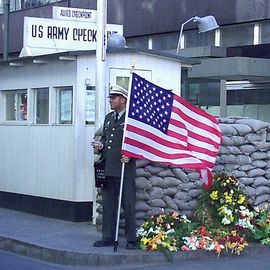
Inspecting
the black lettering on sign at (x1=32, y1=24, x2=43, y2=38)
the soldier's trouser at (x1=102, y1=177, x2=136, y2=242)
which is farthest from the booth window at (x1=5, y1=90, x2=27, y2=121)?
the soldier's trouser at (x1=102, y1=177, x2=136, y2=242)

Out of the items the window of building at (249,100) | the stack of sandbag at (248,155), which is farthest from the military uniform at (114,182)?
the window of building at (249,100)

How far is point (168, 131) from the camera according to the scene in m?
10.5

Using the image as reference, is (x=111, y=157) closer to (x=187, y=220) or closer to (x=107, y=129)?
(x=107, y=129)

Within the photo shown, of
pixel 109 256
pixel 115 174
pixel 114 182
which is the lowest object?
pixel 109 256

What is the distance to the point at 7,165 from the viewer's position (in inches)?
549

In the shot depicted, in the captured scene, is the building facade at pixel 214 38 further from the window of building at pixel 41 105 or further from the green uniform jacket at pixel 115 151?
the green uniform jacket at pixel 115 151

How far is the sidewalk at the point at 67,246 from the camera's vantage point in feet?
32.0

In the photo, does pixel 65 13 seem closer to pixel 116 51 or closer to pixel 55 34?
pixel 55 34

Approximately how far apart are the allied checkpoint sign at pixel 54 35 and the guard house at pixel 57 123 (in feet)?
1.94

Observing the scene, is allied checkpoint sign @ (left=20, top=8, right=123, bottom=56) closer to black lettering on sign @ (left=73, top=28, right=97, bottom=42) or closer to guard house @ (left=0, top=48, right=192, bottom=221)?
black lettering on sign @ (left=73, top=28, right=97, bottom=42)

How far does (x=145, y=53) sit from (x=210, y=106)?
12819mm

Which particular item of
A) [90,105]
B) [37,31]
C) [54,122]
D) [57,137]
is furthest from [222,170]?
[37,31]

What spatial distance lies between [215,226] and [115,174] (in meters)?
1.67

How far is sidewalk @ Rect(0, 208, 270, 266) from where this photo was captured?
9.74 metres
